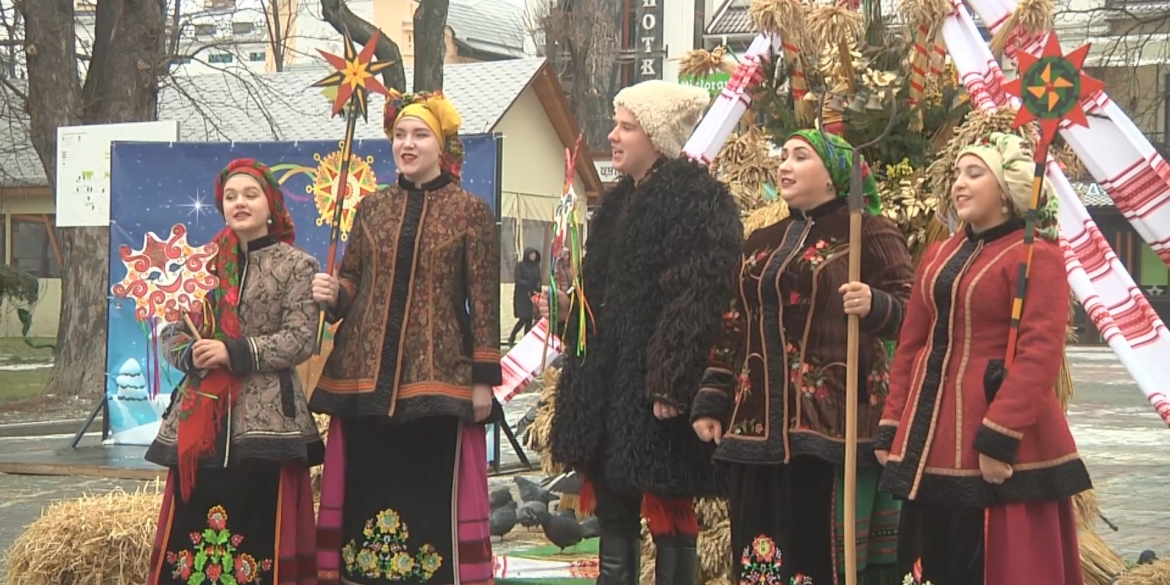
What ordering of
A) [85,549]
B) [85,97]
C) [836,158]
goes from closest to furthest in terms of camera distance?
[836,158], [85,549], [85,97]

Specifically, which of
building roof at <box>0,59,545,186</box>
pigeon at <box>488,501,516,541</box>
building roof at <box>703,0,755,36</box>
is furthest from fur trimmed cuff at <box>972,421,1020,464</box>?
building roof at <box>703,0,755,36</box>

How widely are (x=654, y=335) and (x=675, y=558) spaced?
788 millimetres

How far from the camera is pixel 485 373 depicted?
5297mm

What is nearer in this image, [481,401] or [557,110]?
[481,401]

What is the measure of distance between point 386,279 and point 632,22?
37.7m

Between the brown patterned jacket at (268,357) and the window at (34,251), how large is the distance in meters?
29.5

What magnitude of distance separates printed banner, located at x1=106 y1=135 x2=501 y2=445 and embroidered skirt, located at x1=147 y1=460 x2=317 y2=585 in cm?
469

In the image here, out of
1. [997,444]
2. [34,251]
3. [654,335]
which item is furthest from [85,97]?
[34,251]

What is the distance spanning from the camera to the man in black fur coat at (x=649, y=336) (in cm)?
516

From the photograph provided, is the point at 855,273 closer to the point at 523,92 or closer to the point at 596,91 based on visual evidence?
the point at 523,92

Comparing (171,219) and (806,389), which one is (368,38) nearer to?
(171,219)

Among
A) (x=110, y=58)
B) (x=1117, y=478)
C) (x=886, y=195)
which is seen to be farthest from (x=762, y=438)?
(x=110, y=58)

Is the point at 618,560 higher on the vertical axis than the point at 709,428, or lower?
lower

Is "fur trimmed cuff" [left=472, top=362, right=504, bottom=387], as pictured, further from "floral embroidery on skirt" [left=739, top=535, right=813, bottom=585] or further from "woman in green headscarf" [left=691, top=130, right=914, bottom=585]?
"floral embroidery on skirt" [left=739, top=535, right=813, bottom=585]
